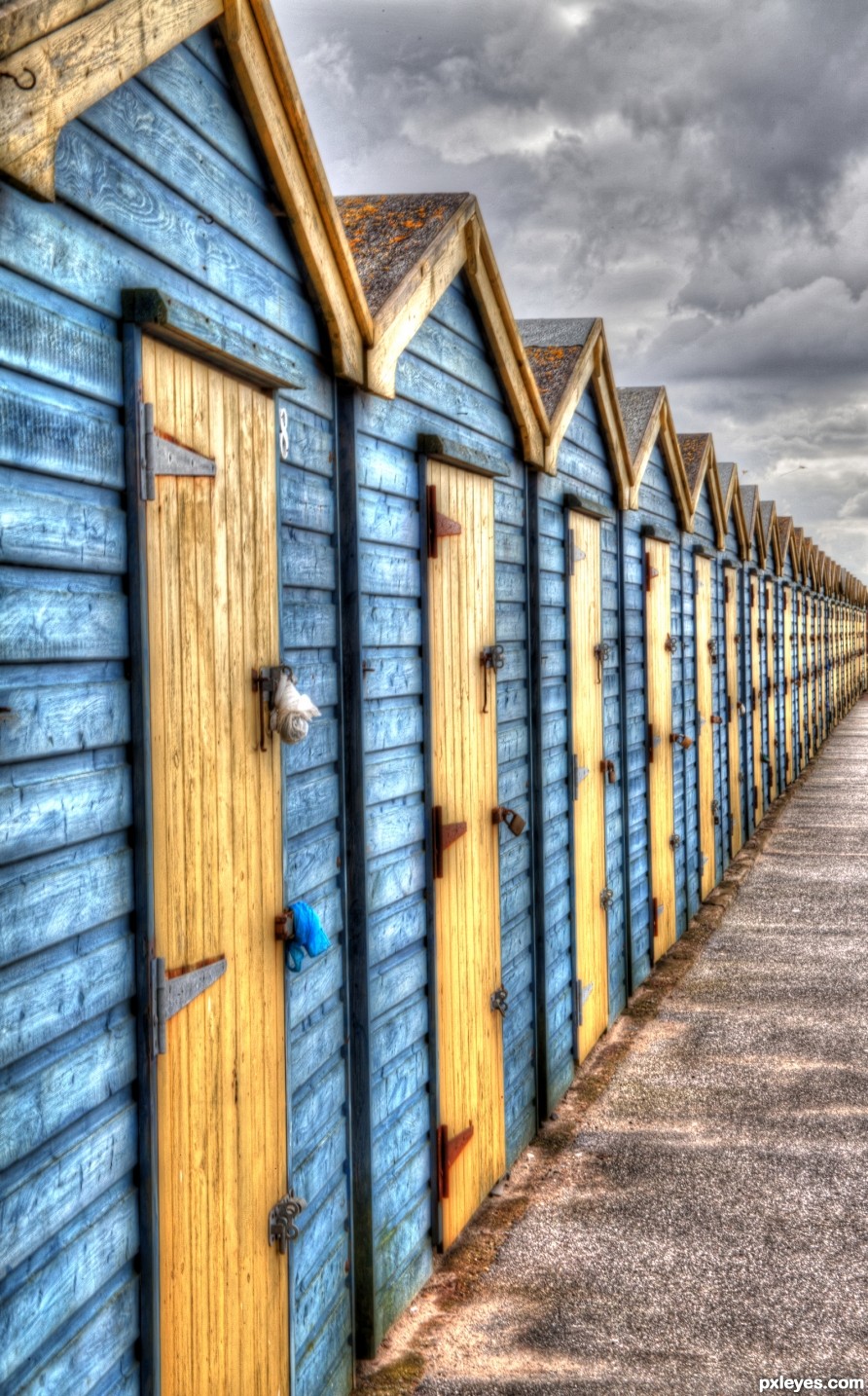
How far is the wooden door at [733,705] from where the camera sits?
16.4 meters

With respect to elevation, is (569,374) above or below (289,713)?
above

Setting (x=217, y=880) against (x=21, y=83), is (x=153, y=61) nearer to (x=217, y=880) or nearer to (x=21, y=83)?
(x=21, y=83)

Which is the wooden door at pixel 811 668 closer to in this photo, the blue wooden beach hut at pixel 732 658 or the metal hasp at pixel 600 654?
the blue wooden beach hut at pixel 732 658

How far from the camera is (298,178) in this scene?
403 centimetres

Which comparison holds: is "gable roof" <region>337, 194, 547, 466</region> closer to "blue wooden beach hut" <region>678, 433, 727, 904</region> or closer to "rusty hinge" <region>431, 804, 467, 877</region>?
"rusty hinge" <region>431, 804, 467, 877</region>

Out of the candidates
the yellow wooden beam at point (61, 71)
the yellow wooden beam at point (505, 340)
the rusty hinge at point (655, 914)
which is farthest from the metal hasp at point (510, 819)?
A: the rusty hinge at point (655, 914)

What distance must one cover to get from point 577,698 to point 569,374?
6.96 feet

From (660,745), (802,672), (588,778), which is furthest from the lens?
(802,672)

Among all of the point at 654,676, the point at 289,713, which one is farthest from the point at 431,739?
the point at 654,676

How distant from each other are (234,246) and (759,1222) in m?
4.89

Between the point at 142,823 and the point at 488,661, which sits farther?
the point at 488,661

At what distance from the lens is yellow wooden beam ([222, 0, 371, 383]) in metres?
3.63

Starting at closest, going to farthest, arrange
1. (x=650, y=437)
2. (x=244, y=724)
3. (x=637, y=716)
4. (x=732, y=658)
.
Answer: (x=244, y=724) < (x=637, y=716) < (x=650, y=437) < (x=732, y=658)

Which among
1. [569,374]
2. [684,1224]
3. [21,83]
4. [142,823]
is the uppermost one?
[569,374]
